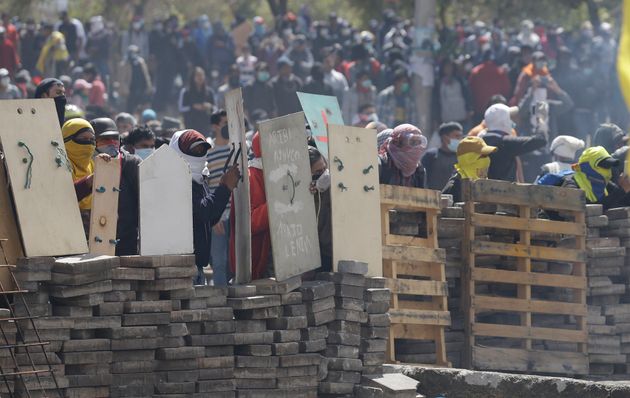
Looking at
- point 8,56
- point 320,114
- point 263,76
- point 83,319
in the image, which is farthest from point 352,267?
point 8,56

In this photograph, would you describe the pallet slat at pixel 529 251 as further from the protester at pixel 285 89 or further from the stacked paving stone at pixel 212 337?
the protester at pixel 285 89

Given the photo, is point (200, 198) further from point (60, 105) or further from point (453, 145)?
point (453, 145)

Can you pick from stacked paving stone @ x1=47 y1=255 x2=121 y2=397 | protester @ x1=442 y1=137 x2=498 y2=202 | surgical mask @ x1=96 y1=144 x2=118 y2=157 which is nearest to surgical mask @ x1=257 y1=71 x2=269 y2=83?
protester @ x1=442 y1=137 x2=498 y2=202

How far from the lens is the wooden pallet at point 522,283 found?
12438mm

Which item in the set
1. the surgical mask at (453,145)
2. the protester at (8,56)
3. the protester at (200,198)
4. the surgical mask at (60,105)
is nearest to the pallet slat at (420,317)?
the protester at (200,198)

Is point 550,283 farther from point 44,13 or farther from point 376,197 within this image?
point 44,13

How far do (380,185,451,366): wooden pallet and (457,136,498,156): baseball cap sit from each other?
4.30ft

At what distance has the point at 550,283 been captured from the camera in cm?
1282

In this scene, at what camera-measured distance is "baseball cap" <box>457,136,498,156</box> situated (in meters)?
13.2

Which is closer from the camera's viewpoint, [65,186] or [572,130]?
[65,186]

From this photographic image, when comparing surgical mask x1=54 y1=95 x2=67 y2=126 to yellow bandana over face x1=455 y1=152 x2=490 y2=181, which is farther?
yellow bandana over face x1=455 y1=152 x2=490 y2=181

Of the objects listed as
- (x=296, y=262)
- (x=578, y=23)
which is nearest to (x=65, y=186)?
(x=296, y=262)

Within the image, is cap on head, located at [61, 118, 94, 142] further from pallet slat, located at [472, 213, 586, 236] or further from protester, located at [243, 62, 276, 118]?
protester, located at [243, 62, 276, 118]

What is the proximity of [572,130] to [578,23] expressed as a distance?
18086 mm
